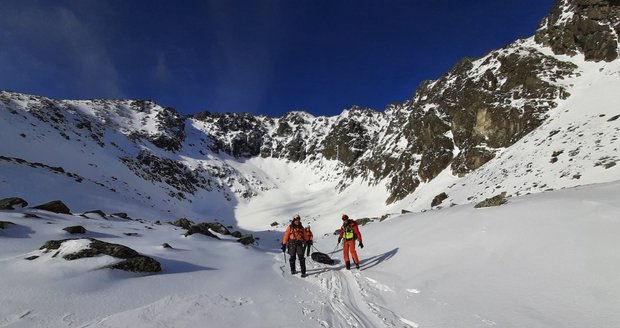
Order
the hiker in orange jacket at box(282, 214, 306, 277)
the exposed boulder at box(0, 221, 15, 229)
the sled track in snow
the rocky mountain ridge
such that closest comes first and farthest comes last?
the sled track in snow < the exposed boulder at box(0, 221, 15, 229) < the hiker in orange jacket at box(282, 214, 306, 277) < the rocky mountain ridge

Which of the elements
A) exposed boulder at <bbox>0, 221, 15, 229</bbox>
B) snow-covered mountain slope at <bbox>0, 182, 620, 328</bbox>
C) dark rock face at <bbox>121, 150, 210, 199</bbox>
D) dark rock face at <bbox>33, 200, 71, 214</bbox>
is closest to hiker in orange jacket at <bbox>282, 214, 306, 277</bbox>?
snow-covered mountain slope at <bbox>0, 182, 620, 328</bbox>

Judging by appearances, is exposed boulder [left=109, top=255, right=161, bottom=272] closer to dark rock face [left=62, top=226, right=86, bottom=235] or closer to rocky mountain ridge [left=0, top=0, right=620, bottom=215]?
dark rock face [left=62, top=226, right=86, bottom=235]

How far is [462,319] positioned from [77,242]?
8322mm

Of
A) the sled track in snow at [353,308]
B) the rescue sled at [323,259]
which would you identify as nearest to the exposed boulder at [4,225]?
the sled track in snow at [353,308]

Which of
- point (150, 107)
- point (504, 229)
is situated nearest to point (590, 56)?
point (504, 229)

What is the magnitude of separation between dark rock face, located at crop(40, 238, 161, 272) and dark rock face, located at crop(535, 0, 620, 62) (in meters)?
47.7

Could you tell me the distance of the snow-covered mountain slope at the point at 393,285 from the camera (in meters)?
4.95

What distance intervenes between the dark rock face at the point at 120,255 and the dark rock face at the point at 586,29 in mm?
47731

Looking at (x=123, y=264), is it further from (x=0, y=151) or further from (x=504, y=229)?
(x=0, y=151)

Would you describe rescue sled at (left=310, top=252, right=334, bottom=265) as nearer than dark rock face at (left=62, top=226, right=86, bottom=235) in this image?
No

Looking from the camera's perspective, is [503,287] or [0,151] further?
[0,151]

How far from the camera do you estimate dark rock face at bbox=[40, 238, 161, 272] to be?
23.1ft

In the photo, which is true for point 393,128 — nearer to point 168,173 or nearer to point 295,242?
point 168,173

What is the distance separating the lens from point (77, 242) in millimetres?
7488
